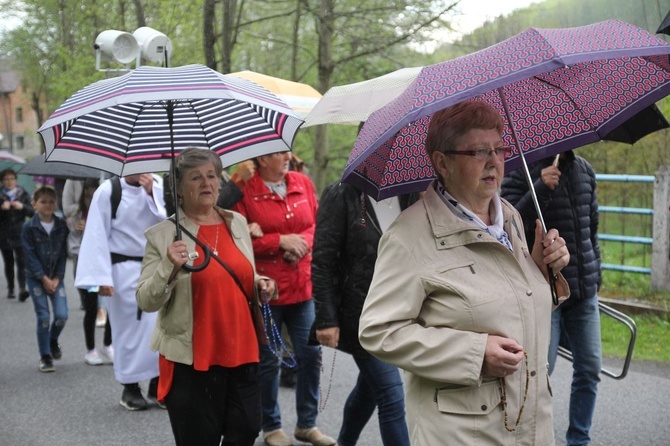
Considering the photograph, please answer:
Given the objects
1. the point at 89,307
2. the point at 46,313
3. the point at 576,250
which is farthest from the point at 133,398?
the point at 576,250

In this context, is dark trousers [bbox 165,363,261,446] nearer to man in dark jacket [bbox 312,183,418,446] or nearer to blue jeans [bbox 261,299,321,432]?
man in dark jacket [bbox 312,183,418,446]

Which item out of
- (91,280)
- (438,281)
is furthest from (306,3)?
(438,281)

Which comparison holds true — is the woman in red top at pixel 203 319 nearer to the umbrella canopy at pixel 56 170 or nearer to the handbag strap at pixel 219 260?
the handbag strap at pixel 219 260

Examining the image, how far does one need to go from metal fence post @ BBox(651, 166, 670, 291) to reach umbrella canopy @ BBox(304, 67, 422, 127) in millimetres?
6687

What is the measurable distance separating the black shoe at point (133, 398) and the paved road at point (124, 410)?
0.24ft

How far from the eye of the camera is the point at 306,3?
1304 cm

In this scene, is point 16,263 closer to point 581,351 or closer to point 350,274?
point 350,274

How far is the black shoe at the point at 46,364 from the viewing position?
8.52 metres

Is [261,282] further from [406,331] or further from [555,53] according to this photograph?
[555,53]

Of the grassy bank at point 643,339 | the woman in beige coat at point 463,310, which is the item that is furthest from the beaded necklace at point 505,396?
the grassy bank at point 643,339

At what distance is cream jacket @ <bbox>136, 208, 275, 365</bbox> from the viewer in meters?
4.18

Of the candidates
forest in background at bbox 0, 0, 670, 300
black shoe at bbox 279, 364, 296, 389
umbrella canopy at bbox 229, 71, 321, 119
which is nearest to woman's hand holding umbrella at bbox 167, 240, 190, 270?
black shoe at bbox 279, 364, 296, 389

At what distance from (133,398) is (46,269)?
2.65 m

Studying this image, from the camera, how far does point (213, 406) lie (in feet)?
14.1
